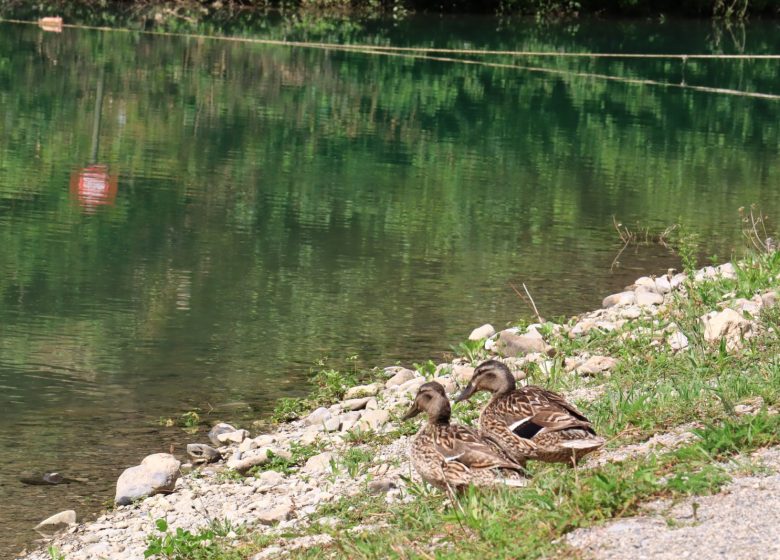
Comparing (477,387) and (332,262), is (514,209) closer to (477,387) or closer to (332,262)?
(332,262)

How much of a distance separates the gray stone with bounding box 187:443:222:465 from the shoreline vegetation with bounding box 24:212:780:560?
1 centimetres

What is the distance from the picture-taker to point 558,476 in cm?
632

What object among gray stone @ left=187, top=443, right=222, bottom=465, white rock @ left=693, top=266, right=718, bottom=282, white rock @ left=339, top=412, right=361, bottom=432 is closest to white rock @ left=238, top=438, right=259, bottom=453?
gray stone @ left=187, top=443, right=222, bottom=465

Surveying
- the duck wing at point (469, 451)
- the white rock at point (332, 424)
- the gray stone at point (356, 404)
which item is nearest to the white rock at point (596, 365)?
the gray stone at point (356, 404)

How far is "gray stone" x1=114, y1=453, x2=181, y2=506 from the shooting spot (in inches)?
324

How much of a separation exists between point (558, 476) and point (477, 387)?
107 centimetres

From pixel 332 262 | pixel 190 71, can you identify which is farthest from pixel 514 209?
pixel 190 71

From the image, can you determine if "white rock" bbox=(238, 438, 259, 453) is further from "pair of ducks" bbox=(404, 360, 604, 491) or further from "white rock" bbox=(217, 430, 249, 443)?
"pair of ducks" bbox=(404, 360, 604, 491)

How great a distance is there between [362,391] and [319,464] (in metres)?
1.85

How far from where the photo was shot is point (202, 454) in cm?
904

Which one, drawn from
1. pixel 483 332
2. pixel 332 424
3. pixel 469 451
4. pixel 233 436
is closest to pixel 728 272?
pixel 483 332

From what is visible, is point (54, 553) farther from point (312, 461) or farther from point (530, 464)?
point (530, 464)

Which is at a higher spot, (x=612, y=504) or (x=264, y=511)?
(x=612, y=504)

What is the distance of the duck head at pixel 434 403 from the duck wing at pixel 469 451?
0.97 feet
